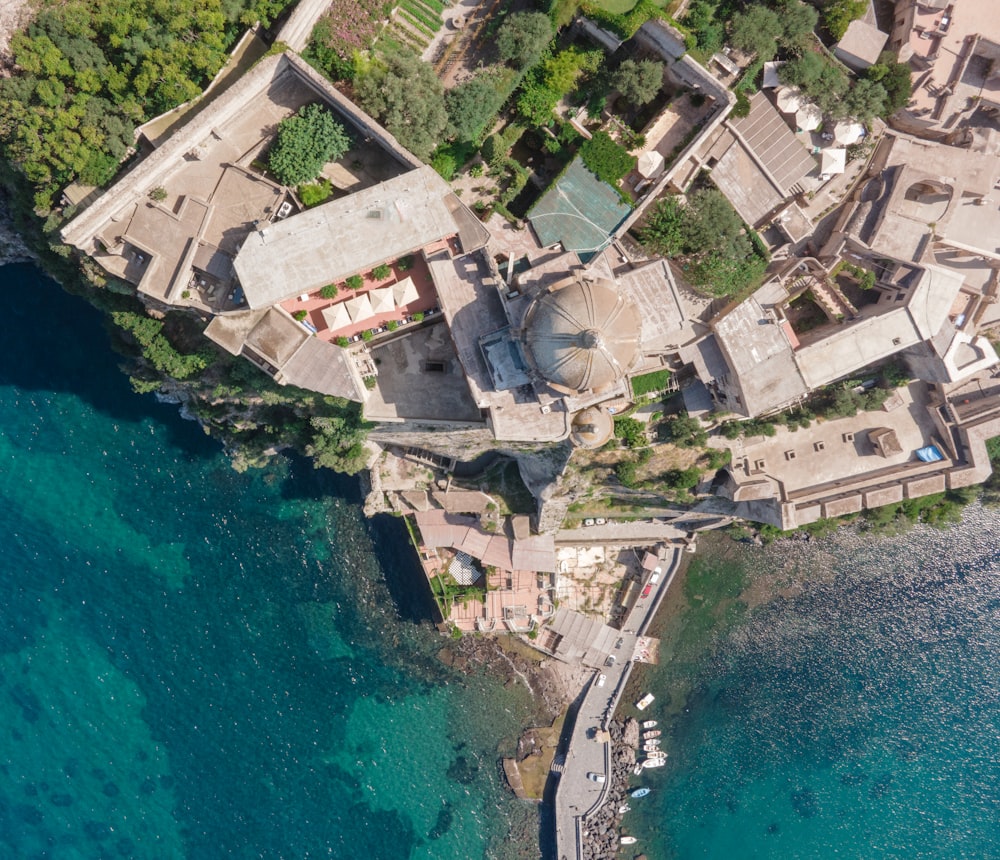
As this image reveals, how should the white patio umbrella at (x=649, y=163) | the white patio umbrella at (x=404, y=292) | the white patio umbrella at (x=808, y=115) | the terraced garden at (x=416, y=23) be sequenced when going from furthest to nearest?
the white patio umbrella at (x=808, y=115)
the white patio umbrella at (x=649, y=163)
the white patio umbrella at (x=404, y=292)
the terraced garden at (x=416, y=23)

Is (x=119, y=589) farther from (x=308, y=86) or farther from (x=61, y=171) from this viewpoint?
(x=308, y=86)

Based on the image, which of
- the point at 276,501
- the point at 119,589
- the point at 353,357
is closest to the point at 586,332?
the point at 353,357

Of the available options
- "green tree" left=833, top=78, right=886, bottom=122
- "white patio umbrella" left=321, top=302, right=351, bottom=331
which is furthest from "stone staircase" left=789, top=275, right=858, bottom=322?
"white patio umbrella" left=321, top=302, right=351, bottom=331

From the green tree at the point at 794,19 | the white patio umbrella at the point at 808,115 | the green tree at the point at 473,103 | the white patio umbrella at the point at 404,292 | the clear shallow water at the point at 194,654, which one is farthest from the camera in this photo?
the clear shallow water at the point at 194,654

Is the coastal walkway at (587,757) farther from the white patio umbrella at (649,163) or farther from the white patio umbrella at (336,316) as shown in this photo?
the white patio umbrella at (336,316)

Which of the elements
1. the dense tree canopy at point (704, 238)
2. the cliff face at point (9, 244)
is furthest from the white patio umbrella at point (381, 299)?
the cliff face at point (9, 244)

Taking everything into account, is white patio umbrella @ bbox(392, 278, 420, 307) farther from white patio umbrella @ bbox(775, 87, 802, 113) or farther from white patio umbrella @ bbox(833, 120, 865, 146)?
white patio umbrella @ bbox(833, 120, 865, 146)

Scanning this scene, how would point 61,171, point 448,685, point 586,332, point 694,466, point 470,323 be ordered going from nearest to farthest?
point 586,332 → point 61,171 → point 470,323 → point 694,466 → point 448,685

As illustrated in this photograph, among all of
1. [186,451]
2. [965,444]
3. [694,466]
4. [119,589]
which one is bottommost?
[119,589]

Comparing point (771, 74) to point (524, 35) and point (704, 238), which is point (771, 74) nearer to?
point (704, 238)
